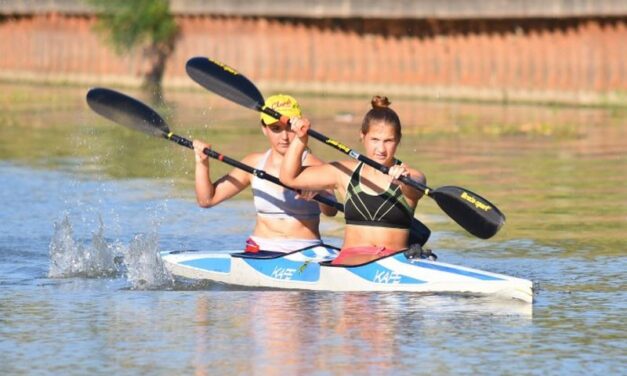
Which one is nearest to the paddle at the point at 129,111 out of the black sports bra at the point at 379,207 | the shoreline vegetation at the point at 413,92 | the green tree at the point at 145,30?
the black sports bra at the point at 379,207

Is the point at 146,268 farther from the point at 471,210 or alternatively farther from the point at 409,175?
the point at 471,210

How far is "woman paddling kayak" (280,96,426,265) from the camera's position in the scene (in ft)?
43.9

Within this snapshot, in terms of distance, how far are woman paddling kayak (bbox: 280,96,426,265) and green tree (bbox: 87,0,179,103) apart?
98.9 feet

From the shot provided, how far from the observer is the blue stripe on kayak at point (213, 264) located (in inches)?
560

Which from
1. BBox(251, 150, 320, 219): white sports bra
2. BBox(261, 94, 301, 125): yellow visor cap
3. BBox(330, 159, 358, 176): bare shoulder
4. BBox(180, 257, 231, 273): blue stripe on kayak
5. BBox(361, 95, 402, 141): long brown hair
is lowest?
BBox(180, 257, 231, 273): blue stripe on kayak

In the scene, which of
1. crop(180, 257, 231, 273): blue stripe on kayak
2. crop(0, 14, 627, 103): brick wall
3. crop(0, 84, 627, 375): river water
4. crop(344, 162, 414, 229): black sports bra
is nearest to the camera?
crop(0, 84, 627, 375): river water

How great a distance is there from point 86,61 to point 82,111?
11.1m

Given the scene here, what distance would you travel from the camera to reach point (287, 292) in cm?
1357

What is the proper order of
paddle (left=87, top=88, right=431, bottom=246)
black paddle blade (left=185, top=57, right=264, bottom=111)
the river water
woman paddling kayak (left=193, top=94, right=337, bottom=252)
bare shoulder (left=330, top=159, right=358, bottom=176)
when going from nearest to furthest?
the river water
bare shoulder (left=330, top=159, right=358, bottom=176)
woman paddling kayak (left=193, top=94, right=337, bottom=252)
black paddle blade (left=185, top=57, right=264, bottom=111)
paddle (left=87, top=88, right=431, bottom=246)

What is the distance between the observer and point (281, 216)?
14.6m

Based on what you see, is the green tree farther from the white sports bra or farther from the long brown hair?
the long brown hair

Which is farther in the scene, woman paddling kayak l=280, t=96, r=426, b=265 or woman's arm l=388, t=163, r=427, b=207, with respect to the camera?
woman paddling kayak l=280, t=96, r=426, b=265

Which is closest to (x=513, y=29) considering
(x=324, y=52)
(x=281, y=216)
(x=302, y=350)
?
(x=324, y=52)

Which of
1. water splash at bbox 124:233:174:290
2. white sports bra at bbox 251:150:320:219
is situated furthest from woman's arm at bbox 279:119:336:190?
water splash at bbox 124:233:174:290
